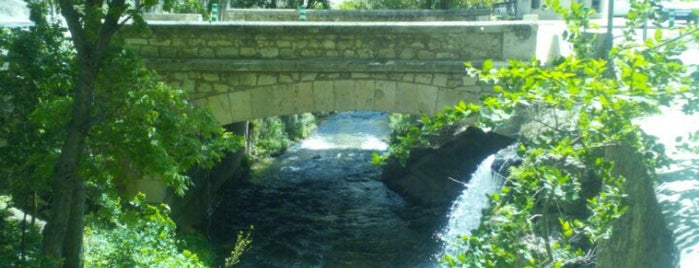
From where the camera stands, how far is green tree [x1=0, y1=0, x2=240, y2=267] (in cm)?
542

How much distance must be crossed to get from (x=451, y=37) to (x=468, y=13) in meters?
6.78

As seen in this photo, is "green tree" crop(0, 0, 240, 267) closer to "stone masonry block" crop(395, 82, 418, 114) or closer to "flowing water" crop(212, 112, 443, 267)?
"stone masonry block" crop(395, 82, 418, 114)

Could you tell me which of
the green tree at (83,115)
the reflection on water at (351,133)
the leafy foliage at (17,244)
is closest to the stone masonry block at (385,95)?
the green tree at (83,115)

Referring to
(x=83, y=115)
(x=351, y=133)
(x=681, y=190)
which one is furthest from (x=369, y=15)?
(x=681, y=190)

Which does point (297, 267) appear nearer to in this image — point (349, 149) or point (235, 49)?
point (235, 49)

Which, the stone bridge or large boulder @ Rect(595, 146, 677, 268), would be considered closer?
large boulder @ Rect(595, 146, 677, 268)

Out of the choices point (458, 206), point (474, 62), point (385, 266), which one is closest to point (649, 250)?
point (474, 62)

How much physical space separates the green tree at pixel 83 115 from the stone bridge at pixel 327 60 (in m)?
3.42

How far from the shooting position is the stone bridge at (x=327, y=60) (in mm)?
9023

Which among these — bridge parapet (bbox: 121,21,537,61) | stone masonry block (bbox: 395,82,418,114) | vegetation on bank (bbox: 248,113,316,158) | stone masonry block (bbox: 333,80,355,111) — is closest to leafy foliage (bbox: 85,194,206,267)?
bridge parapet (bbox: 121,21,537,61)

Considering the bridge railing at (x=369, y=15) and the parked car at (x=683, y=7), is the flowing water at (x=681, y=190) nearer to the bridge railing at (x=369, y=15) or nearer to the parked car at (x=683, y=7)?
the parked car at (x=683, y=7)

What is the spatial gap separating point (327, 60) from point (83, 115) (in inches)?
166

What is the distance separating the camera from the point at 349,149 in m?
20.7

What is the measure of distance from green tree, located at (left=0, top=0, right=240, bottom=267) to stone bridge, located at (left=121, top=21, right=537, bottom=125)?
3419mm
